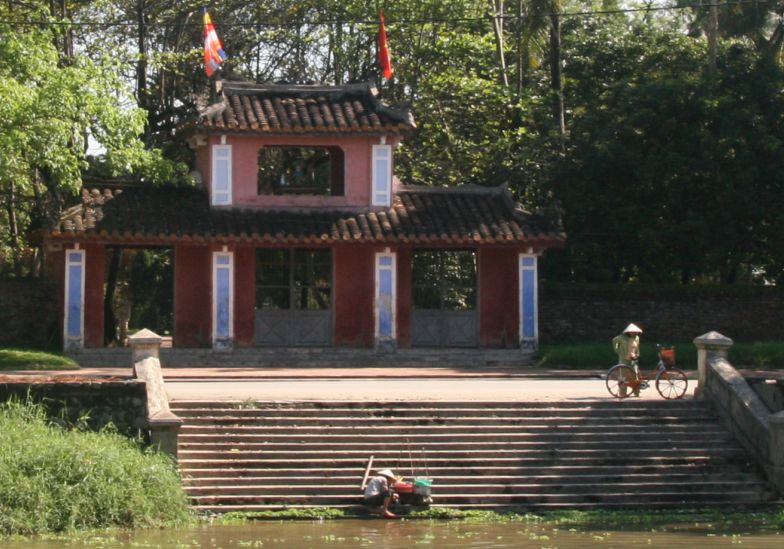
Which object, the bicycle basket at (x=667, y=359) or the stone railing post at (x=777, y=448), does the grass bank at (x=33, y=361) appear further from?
the stone railing post at (x=777, y=448)

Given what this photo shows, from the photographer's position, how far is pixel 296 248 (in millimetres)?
32000

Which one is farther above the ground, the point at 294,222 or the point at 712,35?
the point at 712,35

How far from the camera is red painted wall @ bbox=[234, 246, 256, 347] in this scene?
3144cm

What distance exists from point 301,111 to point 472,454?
571 inches

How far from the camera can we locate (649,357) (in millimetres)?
30000

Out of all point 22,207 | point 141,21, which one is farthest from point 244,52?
point 22,207

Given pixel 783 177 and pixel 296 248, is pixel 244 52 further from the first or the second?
pixel 783 177

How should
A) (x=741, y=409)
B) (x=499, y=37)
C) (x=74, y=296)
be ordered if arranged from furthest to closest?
(x=499, y=37), (x=74, y=296), (x=741, y=409)

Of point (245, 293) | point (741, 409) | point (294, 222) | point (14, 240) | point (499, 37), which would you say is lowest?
point (741, 409)

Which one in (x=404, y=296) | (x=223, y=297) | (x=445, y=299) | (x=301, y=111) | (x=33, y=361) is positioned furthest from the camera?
(x=445, y=299)

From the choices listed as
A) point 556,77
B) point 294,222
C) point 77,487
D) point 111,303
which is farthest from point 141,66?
point 77,487

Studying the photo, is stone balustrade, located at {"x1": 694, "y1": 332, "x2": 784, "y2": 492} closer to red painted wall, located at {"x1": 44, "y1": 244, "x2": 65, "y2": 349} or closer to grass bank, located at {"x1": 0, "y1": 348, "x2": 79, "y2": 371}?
grass bank, located at {"x1": 0, "y1": 348, "x2": 79, "y2": 371}

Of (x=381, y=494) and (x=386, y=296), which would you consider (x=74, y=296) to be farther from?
(x=381, y=494)

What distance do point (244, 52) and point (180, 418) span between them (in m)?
23.2
